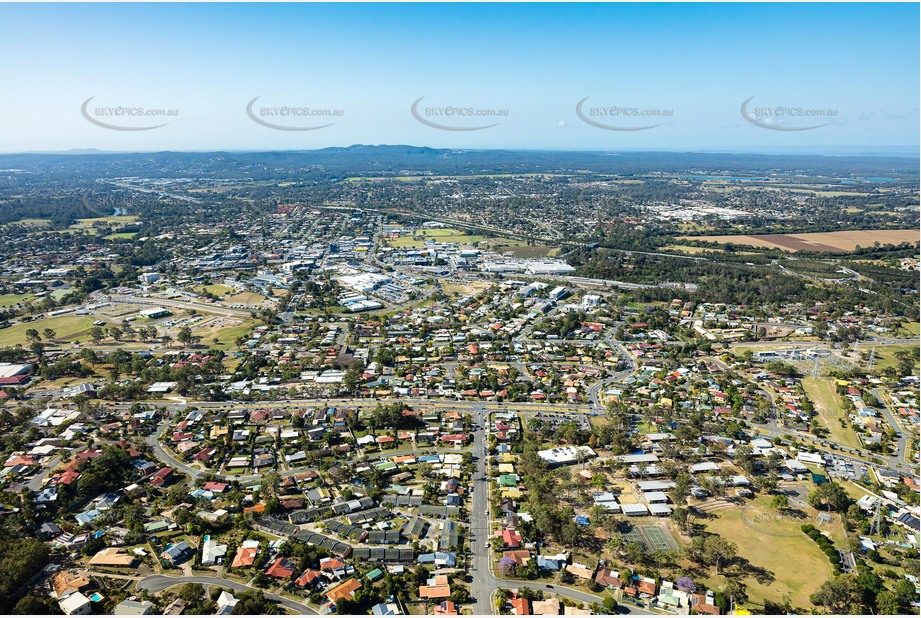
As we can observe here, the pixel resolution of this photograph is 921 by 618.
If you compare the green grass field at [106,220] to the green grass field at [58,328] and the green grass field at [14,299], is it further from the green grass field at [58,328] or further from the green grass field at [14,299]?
the green grass field at [58,328]

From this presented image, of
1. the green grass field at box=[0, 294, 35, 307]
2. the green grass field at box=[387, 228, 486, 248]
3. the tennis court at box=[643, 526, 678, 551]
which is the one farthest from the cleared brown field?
the green grass field at box=[0, 294, 35, 307]

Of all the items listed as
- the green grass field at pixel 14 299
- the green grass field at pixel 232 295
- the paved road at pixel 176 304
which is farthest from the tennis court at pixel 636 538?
the green grass field at pixel 14 299

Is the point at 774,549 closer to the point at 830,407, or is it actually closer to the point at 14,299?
the point at 830,407

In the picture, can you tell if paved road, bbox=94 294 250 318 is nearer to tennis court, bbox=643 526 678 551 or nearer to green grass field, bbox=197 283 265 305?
green grass field, bbox=197 283 265 305

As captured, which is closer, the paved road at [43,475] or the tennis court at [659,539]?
the tennis court at [659,539]

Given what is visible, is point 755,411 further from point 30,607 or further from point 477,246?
point 477,246

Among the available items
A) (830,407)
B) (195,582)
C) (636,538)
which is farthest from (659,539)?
(830,407)
